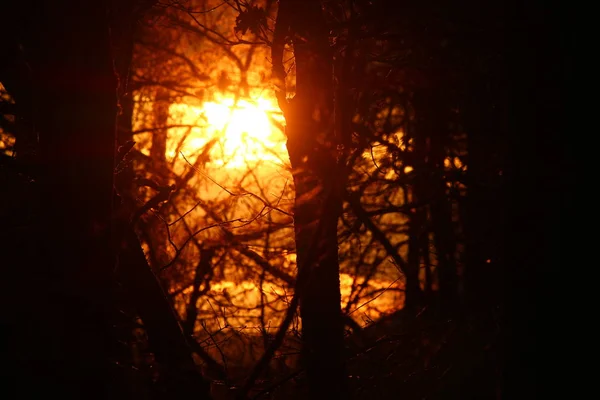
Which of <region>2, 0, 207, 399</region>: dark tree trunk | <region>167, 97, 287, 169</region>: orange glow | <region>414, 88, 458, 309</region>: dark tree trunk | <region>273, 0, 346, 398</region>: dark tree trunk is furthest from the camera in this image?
<region>414, 88, 458, 309</region>: dark tree trunk

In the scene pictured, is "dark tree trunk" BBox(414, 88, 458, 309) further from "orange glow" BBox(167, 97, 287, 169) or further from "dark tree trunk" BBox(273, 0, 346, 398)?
"dark tree trunk" BBox(273, 0, 346, 398)

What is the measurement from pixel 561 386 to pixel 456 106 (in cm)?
640

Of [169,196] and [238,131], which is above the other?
[238,131]

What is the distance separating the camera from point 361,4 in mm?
4535

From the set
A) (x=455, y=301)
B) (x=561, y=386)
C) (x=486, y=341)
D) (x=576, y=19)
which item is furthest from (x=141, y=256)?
(x=455, y=301)

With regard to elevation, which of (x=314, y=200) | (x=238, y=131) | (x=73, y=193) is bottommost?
(x=73, y=193)

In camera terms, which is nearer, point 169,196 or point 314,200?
point 169,196

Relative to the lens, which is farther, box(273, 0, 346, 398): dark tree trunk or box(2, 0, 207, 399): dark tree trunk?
box(273, 0, 346, 398): dark tree trunk

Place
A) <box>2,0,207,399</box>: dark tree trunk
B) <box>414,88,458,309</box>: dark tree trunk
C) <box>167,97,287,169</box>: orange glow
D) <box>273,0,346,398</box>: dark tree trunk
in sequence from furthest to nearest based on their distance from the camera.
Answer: <box>414,88,458,309</box>: dark tree trunk < <box>167,97,287,169</box>: orange glow < <box>273,0,346,398</box>: dark tree trunk < <box>2,0,207,399</box>: dark tree trunk

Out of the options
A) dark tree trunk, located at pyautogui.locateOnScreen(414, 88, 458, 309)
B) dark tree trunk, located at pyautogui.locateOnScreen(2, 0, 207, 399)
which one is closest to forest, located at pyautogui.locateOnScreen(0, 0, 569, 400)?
dark tree trunk, located at pyautogui.locateOnScreen(2, 0, 207, 399)

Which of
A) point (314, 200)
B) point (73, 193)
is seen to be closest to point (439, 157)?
point (314, 200)

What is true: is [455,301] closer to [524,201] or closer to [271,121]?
[271,121]

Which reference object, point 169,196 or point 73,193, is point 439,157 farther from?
point 73,193

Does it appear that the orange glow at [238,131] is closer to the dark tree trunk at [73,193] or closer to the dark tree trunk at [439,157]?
the dark tree trunk at [439,157]
